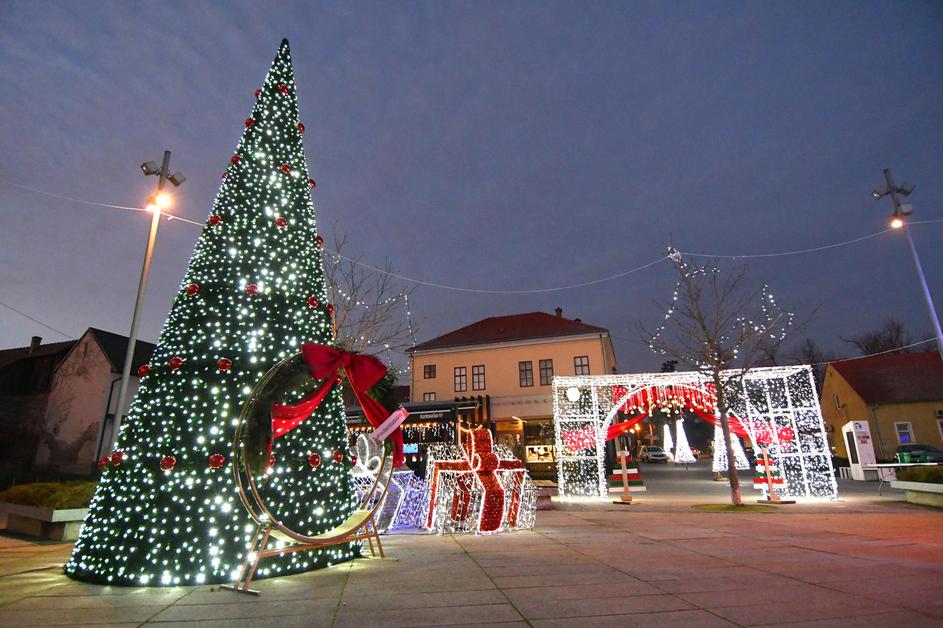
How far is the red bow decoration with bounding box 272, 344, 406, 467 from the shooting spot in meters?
4.40

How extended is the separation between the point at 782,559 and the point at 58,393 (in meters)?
31.9

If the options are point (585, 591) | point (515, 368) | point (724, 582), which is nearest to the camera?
point (585, 591)

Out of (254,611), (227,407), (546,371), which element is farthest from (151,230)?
(546,371)

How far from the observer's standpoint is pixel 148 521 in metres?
4.18

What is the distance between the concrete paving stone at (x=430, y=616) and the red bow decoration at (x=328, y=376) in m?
1.99

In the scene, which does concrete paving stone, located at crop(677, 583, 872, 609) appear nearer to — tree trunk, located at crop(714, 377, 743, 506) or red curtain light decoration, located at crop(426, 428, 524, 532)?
red curtain light decoration, located at crop(426, 428, 524, 532)

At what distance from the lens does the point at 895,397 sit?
83.5ft

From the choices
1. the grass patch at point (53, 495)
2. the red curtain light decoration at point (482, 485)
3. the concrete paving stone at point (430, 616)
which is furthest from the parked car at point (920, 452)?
the grass patch at point (53, 495)

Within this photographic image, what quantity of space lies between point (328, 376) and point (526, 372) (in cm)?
2245

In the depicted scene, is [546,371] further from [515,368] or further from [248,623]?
[248,623]

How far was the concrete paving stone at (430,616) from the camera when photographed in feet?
9.95

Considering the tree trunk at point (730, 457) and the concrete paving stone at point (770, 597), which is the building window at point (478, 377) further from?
the concrete paving stone at point (770, 597)

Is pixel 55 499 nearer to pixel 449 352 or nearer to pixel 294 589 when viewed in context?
pixel 294 589

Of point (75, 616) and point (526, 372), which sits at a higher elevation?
point (526, 372)
